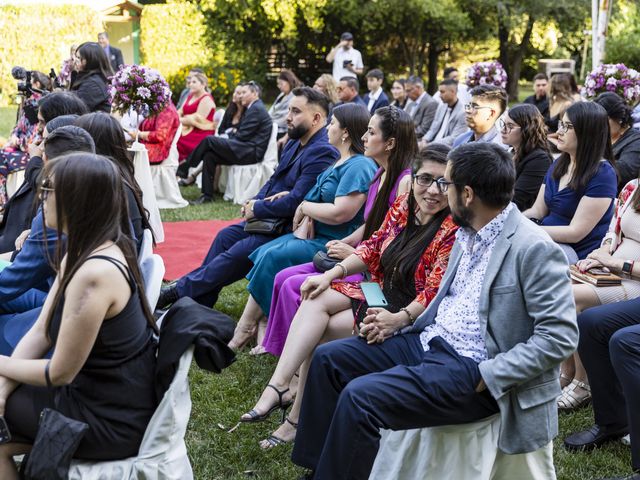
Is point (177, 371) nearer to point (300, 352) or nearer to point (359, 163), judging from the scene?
point (300, 352)

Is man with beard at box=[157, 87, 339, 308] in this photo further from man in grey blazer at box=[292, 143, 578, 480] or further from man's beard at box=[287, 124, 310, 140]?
man in grey blazer at box=[292, 143, 578, 480]

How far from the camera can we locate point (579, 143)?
13.3ft

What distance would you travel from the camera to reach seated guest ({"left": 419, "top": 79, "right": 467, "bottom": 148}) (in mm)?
9062

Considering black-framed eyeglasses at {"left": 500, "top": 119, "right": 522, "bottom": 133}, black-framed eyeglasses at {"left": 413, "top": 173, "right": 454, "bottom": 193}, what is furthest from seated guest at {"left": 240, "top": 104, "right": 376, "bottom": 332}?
black-framed eyeglasses at {"left": 413, "top": 173, "right": 454, "bottom": 193}

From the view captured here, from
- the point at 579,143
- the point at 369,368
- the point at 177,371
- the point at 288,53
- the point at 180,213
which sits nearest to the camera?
the point at 177,371

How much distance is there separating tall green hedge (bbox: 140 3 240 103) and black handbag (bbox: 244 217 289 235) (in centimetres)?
1540

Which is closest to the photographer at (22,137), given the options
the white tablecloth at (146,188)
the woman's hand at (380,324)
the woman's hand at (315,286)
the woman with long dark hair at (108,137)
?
the white tablecloth at (146,188)

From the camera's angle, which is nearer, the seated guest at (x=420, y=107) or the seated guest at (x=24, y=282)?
the seated guest at (x=24, y=282)

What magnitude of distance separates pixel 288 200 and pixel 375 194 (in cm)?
88

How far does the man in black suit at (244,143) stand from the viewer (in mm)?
9203

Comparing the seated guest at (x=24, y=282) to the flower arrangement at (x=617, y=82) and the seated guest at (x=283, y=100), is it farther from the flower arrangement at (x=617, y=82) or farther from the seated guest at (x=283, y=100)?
the seated guest at (x=283, y=100)

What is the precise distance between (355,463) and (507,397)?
55cm

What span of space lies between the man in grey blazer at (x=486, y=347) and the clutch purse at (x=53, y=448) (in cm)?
83

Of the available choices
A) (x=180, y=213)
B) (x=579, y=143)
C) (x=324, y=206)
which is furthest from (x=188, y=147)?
(x=579, y=143)
